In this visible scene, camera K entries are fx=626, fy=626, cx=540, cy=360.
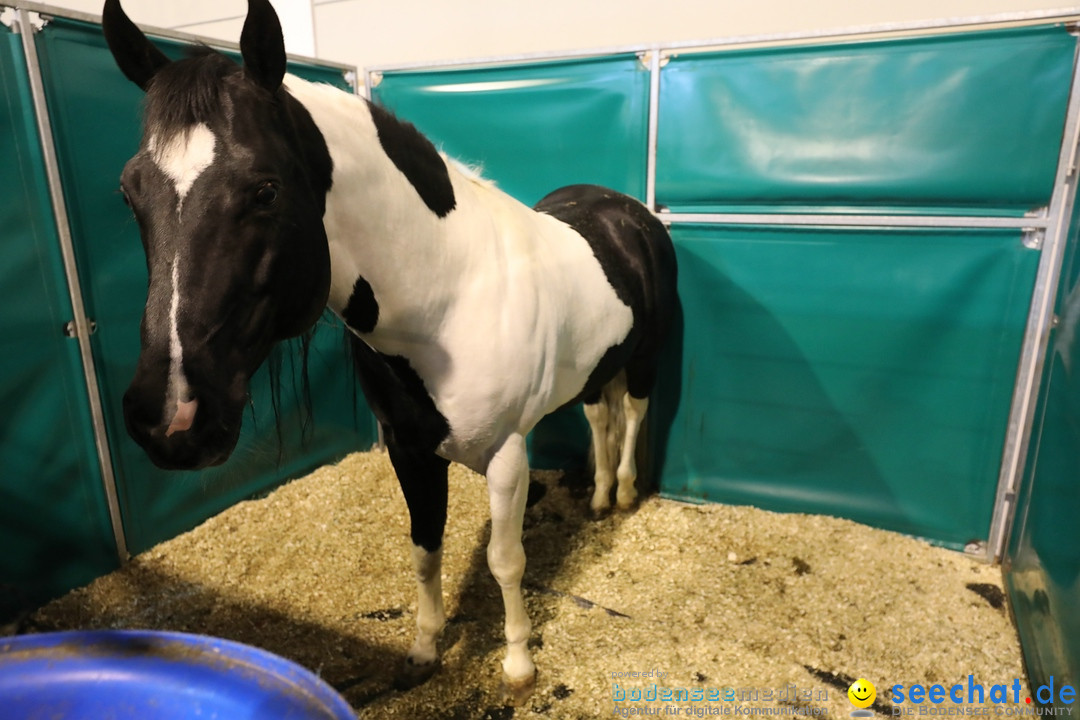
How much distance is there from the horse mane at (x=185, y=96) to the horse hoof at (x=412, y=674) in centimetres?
132

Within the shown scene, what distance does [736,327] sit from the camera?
7.40 ft

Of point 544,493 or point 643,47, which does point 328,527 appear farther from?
point 643,47

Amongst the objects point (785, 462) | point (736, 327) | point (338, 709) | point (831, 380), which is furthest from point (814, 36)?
point (338, 709)

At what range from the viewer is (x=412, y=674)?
1.58 metres

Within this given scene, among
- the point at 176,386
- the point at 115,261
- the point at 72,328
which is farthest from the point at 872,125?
the point at 72,328

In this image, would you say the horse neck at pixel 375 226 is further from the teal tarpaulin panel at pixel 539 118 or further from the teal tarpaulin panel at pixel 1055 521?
the teal tarpaulin panel at pixel 1055 521

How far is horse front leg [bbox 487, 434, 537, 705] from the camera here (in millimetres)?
1403

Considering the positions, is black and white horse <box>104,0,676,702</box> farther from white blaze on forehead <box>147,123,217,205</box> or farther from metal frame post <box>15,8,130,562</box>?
metal frame post <box>15,8,130,562</box>

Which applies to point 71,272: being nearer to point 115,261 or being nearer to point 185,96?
point 115,261

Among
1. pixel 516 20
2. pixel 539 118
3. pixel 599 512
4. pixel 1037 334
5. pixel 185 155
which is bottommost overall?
pixel 599 512

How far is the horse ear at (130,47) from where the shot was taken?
913 mm

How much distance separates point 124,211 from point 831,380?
92.8 inches

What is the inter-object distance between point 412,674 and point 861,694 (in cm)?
109

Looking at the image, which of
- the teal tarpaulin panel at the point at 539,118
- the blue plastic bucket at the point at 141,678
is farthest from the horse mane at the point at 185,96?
the teal tarpaulin panel at the point at 539,118
